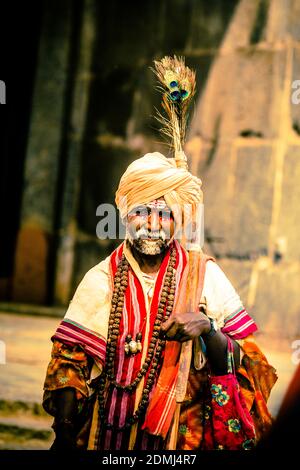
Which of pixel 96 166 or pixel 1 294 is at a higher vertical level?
pixel 96 166

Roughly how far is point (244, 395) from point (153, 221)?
0.81 meters

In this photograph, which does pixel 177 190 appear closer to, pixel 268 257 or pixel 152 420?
pixel 152 420

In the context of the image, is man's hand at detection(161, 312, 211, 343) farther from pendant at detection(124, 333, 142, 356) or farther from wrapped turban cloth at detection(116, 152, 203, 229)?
wrapped turban cloth at detection(116, 152, 203, 229)

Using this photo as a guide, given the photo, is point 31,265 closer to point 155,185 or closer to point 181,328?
point 155,185

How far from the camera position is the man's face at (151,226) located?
9.36 ft

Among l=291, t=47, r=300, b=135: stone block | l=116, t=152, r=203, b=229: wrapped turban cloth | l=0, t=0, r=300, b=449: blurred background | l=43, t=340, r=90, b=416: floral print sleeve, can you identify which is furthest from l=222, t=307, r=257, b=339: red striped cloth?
l=291, t=47, r=300, b=135: stone block

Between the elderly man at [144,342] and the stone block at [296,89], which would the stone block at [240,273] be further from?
the elderly man at [144,342]

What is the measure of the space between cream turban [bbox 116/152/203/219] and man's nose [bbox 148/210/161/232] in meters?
0.06

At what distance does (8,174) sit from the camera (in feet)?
27.1

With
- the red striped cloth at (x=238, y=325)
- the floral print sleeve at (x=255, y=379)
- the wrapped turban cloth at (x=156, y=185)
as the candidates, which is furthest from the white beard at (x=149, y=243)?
the floral print sleeve at (x=255, y=379)

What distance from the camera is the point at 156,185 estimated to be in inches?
→ 112

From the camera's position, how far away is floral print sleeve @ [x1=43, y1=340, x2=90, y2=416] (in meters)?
2.77

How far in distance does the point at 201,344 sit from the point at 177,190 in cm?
63
